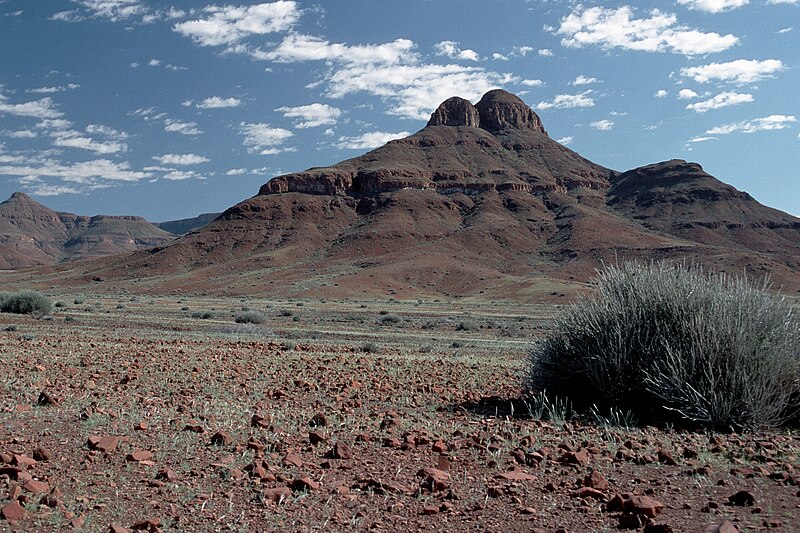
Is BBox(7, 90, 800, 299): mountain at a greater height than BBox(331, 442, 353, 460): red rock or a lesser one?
greater

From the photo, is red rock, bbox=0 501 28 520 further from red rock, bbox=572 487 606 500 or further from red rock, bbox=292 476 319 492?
red rock, bbox=572 487 606 500

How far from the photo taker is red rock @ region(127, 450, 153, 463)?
6.05 m

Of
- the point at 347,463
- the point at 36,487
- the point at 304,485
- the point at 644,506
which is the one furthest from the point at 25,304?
the point at 644,506

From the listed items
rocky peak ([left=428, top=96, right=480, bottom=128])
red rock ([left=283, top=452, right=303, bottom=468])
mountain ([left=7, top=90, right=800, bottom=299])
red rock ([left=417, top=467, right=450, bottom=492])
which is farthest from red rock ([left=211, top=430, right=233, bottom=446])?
rocky peak ([left=428, top=96, right=480, bottom=128])

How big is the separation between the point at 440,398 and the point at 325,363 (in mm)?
Result: 4756

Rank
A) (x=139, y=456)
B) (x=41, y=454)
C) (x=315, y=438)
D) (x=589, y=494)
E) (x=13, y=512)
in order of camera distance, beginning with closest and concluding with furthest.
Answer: (x=13, y=512), (x=589, y=494), (x=41, y=454), (x=139, y=456), (x=315, y=438)

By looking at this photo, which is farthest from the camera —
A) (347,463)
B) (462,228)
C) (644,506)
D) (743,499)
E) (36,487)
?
(462,228)

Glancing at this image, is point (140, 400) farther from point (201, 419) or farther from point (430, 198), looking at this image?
point (430, 198)

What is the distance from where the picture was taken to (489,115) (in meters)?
166

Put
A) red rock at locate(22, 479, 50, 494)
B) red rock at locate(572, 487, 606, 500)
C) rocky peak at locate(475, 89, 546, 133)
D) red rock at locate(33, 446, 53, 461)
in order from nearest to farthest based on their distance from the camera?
red rock at locate(22, 479, 50, 494), red rock at locate(572, 487, 606, 500), red rock at locate(33, 446, 53, 461), rocky peak at locate(475, 89, 546, 133)

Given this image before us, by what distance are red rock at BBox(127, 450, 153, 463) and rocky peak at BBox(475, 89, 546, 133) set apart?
163 meters

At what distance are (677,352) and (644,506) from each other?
3552 millimetres

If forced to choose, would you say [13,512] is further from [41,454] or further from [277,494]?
[277,494]

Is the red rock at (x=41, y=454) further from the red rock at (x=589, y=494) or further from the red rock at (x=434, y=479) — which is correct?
the red rock at (x=589, y=494)
